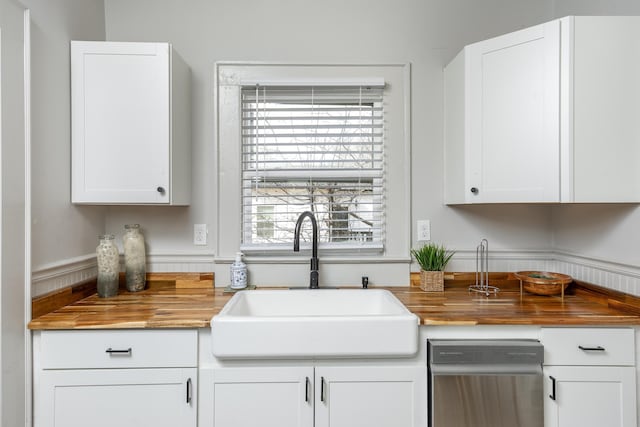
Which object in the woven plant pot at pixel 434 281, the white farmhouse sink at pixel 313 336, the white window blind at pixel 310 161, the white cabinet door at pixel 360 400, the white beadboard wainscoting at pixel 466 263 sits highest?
the white window blind at pixel 310 161

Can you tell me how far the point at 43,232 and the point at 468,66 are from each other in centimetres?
204

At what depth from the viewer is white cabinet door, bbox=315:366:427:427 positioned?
1.36 meters

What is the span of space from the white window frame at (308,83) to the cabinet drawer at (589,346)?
2.54 ft

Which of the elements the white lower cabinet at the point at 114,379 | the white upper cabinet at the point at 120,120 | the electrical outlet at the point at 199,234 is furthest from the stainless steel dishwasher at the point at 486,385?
the white upper cabinet at the point at 120,120

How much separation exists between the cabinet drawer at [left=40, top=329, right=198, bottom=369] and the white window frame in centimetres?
63

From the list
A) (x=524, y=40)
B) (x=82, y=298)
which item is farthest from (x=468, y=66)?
(x=82, y=298)

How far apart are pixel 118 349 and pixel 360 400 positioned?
0.94 m

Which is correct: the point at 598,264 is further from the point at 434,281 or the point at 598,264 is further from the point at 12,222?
the point at 12,222

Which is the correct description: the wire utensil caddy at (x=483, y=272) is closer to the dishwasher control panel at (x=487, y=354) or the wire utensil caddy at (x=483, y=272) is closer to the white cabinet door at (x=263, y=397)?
the dishwasher control panel at (x=487, y=354)

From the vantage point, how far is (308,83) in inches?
75.4

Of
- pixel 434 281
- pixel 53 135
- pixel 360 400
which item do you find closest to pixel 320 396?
pixel 360 400

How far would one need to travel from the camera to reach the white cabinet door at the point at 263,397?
4.43 feet

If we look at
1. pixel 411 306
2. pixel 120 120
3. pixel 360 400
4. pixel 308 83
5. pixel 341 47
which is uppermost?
pixel 341 47

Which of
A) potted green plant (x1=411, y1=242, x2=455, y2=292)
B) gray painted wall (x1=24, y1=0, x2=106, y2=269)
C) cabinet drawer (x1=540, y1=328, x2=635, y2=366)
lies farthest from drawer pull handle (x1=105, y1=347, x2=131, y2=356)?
cabinet drawer (x1=540, y1=328, x2=635, y2=366)
